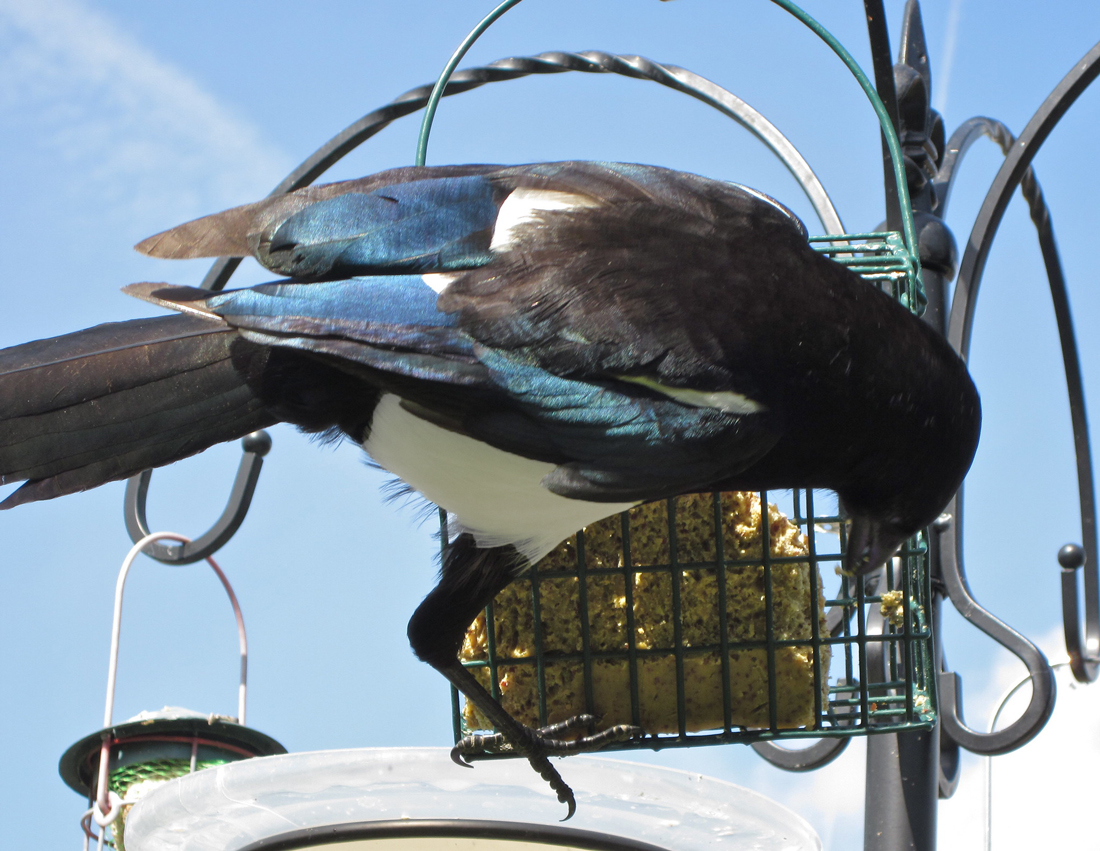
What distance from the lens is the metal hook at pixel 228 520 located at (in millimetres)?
2561

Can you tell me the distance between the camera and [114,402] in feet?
6.09

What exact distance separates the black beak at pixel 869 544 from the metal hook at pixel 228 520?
4.01ft

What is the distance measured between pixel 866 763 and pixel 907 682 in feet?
0.96

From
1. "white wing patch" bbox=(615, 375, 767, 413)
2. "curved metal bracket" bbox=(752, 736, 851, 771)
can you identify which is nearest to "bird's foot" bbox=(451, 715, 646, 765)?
"curved metal bracket" bbox=(752, 736, 851, 771)

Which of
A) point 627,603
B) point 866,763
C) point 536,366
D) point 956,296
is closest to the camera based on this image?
point 536,366

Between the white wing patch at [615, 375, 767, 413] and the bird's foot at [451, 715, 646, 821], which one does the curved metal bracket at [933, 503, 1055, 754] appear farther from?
the white wing patch at [615, 375, 767, 413]

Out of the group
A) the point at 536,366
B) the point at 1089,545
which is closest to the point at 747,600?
the point at 536,366

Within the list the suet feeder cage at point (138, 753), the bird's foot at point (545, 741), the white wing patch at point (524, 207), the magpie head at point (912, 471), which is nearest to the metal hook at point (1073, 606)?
the magpie head at point (912, 471)

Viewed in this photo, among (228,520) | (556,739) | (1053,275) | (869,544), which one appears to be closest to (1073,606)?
(869,544)

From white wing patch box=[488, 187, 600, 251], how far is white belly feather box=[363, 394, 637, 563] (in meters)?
0.31

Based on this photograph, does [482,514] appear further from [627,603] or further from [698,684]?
[698,684]

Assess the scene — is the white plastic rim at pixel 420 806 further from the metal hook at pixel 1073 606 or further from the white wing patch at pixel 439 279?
the metal hook at pixel 1073 606

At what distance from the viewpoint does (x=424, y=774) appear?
5.91ft

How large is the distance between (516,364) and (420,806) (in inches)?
26.5
